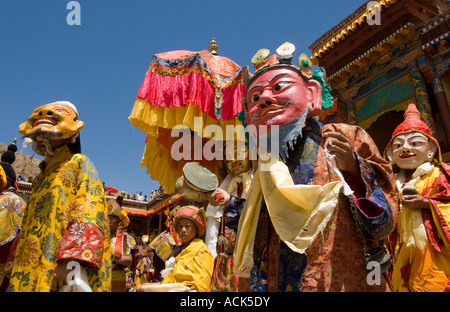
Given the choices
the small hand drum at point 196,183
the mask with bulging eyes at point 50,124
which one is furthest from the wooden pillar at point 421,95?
the mask with bulging eyes at point 50,124

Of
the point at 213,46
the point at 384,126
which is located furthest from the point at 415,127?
the point at 384,126

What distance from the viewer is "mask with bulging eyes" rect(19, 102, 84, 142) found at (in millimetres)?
2615

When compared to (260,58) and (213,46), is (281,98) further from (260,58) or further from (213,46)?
(213,46)

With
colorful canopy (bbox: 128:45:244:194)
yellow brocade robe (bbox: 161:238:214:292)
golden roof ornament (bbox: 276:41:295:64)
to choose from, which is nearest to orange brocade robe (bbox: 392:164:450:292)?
yellow brocade robe (bbox: 161:238:214:292)

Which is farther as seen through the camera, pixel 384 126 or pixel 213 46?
pixel 384 126

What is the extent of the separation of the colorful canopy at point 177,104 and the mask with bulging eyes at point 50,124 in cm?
→ 155

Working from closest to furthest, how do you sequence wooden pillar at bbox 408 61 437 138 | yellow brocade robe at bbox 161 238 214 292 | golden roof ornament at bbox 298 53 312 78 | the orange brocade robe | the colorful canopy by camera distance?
golden roof ornament at bbox 298 53 312 78 < the orange brocade robe < yellow brocade robe at bbox 161 238 214 292 < the colorful canopy < wooden pillar at bbox 408 61 437 138

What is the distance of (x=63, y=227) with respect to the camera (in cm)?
232

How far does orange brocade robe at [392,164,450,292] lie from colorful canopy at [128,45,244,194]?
7.14 ft

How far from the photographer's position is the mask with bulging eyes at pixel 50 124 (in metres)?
2.61

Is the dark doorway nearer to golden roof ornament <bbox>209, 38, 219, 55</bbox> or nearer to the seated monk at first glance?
golden roof ornament <bbox>209, 38, 219, 55</bbox>

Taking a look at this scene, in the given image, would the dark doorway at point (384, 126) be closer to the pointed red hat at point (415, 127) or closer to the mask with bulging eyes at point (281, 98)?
the pointed red hat at point (415, 127)

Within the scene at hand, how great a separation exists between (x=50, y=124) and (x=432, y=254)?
3376 millimetres
